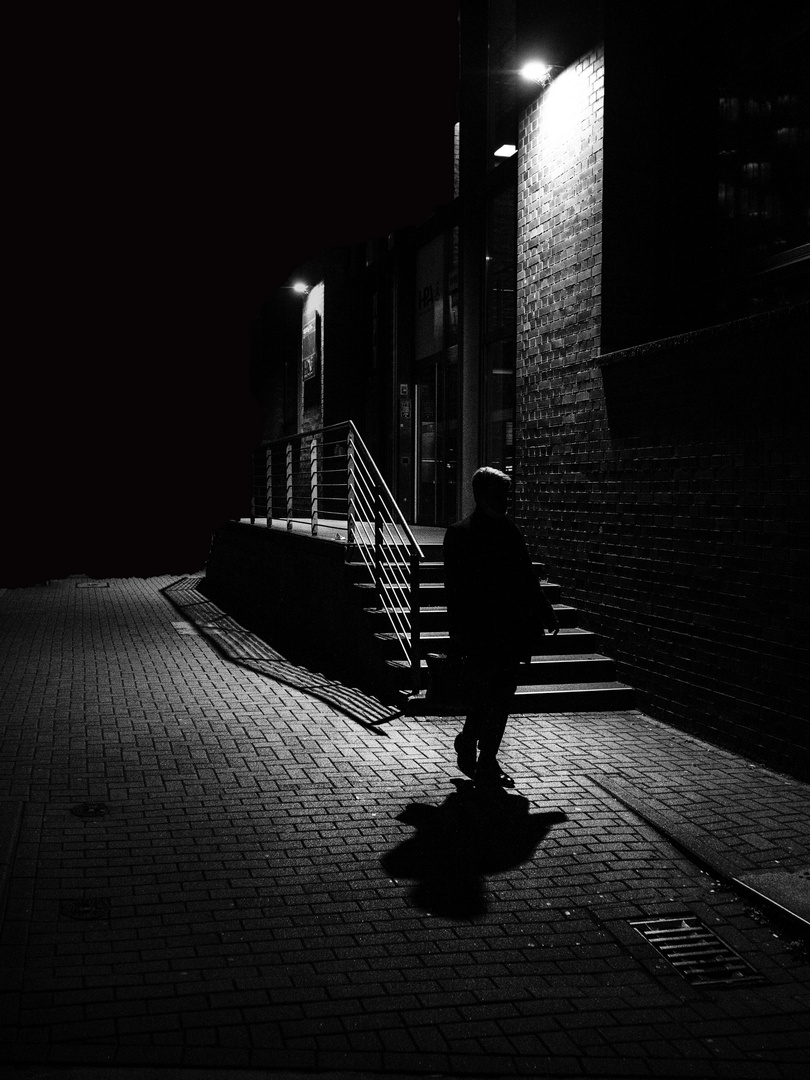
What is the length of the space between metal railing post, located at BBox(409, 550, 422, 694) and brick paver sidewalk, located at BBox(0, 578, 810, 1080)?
1.24 ft

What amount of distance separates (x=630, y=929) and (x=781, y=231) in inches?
211

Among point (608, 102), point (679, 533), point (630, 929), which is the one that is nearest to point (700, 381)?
point (679, 533)

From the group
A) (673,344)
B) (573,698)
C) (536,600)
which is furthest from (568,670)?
(536,600)

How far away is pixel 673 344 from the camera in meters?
8.31

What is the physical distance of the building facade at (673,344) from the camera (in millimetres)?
7320

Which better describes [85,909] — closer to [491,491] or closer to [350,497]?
[491,491]

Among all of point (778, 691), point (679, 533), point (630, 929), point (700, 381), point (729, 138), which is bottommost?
point (630, 929)

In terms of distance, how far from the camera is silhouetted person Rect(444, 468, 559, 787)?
21.1 ft

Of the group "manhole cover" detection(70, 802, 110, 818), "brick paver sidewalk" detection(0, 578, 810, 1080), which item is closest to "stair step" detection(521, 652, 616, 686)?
"brick paver sidewalk" detection(0, 578, 810, 1080)

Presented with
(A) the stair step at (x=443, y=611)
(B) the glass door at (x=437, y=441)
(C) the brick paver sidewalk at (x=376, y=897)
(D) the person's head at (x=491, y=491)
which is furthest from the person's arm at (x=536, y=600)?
(B) the glass door at (x=437, y=441)

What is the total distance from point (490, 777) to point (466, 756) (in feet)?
0.61

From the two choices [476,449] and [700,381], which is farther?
[476,449]

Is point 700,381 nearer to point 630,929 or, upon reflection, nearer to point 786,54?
point 786,54

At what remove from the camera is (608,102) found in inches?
375
